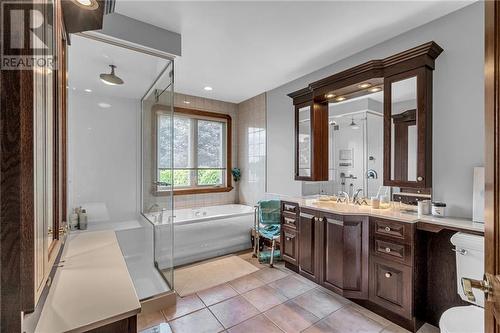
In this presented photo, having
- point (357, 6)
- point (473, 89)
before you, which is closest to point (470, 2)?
point (473, 89)

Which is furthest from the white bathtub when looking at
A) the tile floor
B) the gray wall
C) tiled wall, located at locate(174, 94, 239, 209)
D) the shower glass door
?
the gray wall

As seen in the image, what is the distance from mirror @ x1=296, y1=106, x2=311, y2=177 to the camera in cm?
321

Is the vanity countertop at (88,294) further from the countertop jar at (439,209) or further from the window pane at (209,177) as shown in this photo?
the window pane at (209,177)

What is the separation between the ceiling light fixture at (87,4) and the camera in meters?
1.14

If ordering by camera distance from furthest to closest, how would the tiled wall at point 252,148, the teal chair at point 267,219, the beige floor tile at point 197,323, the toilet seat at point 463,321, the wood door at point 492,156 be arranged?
the tiled wall at point 252,148 → the teal chair at point 267,219 → the beige floor tile at point 197,323 → the toilet seat at point 463,321 → the wood door at point 492,156

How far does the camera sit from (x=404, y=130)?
2.29m

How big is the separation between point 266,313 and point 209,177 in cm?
286

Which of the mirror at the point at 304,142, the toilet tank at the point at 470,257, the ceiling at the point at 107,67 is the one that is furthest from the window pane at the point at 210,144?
the toilet tank at the point at 470,257

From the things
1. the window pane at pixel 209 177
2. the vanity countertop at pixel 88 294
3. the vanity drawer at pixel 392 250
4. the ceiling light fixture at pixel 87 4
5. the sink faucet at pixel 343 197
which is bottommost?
the vanity drawer at pixel 392 250

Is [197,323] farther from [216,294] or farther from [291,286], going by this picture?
[291,286]

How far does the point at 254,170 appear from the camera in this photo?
14.7 feet

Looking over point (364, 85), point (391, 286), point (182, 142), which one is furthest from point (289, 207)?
point (182, 142)

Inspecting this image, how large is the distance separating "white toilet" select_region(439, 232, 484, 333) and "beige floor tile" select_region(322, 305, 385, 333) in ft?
2.22

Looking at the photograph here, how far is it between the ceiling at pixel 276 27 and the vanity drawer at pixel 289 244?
2142mm
